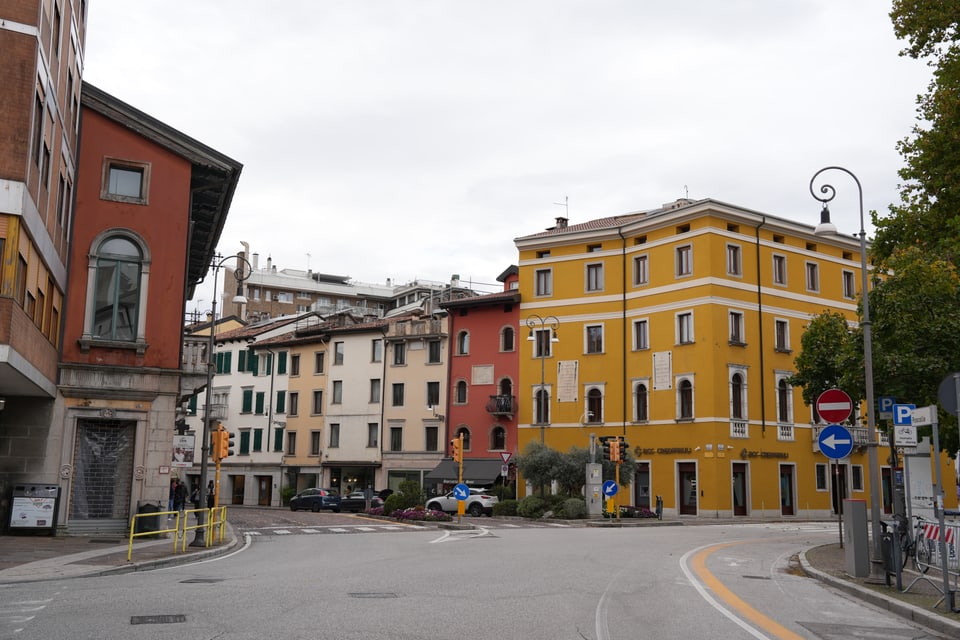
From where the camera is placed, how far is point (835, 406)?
52.9 feet

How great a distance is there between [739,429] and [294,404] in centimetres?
3054

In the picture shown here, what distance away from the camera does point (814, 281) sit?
168 feet

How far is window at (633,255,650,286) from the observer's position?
5000cm

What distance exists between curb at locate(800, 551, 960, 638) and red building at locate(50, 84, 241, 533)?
59.0 ft

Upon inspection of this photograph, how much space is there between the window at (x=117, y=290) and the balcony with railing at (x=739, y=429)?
29.5 m

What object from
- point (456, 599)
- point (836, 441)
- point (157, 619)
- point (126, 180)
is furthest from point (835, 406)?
point (126, 180)

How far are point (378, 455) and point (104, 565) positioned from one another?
42.1m

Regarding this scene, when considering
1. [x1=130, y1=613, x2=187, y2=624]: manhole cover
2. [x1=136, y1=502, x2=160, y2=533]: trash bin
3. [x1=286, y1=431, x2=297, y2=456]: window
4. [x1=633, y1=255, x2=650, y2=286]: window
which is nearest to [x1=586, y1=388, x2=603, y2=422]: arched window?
[x1=633, y1=255, x2=650, y2=286]: window

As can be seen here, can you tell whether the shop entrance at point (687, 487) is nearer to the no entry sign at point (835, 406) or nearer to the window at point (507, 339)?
the window at point (507, 339)

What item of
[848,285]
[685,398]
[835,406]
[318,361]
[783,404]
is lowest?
[835,406]

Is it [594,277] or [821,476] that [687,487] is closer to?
[821,476]

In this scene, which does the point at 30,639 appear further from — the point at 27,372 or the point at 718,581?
the point at 27,372

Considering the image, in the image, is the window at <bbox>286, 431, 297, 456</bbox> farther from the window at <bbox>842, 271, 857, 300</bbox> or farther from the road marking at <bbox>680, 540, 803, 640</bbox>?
the road marking at <bbox>680, 540, 803, 640</bbox>

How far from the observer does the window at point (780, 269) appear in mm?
49688
